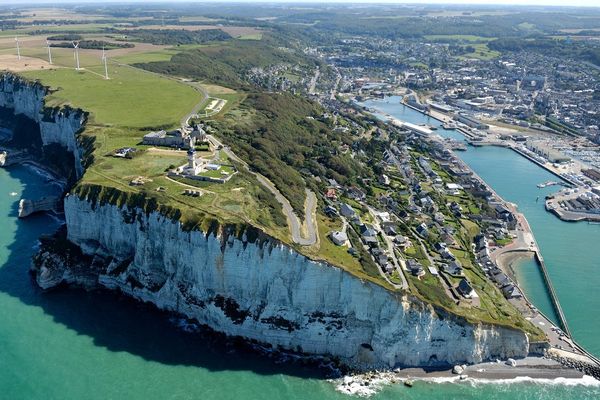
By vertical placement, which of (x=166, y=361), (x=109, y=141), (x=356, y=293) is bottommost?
(x=166, y=361)

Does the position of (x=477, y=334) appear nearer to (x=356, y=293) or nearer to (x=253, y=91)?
(x=356, y=293)

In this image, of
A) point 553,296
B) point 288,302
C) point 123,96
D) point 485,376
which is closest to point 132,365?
point 288,302

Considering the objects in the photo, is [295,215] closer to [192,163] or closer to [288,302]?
[288,302]

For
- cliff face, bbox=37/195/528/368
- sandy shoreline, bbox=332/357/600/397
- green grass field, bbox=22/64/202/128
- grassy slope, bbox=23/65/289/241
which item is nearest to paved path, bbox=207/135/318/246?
grassy slope, bbox=23/65/289/241

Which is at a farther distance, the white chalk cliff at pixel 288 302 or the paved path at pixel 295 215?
the paved path at pixel 295 215

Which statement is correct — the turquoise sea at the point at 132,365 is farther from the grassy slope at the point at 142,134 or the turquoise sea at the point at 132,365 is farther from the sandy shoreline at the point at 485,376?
the grassy slope at the point at 142,134

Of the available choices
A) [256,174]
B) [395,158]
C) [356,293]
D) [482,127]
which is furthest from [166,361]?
[482,127]

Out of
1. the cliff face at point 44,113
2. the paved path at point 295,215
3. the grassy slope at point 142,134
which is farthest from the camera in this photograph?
the cliff face at point 44,113

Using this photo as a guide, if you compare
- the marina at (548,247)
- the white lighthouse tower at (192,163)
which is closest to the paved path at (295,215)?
the white lighthouse tower at (192,163)
